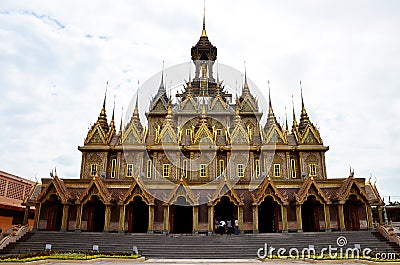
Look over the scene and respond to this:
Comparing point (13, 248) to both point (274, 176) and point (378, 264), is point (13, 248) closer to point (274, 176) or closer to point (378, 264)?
point (378, 264)

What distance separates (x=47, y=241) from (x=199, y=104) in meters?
23.5

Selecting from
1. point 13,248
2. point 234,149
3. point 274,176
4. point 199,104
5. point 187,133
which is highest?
point 199,104

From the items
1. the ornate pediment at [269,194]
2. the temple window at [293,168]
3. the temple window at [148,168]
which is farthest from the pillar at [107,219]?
the temple window at [293,168]

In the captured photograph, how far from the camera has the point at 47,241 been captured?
23.3 metres

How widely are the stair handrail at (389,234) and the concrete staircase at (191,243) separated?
0.40 meters

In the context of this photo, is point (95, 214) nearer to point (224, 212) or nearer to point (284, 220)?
point (224, 212)

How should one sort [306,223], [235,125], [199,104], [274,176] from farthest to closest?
[199,104] → [235,125] → [274,176] → [306,223]

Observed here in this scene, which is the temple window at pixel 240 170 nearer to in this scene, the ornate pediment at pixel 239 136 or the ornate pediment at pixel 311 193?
the ornate pediment at pixel 239 136

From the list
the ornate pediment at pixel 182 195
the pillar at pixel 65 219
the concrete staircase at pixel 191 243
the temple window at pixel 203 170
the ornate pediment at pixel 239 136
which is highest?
the ornate pediment at pixel 239 136

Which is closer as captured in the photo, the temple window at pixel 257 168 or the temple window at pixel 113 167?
the temple window at pixel 257 168

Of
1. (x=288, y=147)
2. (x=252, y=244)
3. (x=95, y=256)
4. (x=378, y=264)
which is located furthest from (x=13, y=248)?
(x=288, y=147)

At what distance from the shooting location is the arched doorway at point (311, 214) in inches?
1093

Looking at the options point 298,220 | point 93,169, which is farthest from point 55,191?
point 298,220

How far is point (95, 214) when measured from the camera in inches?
1157
